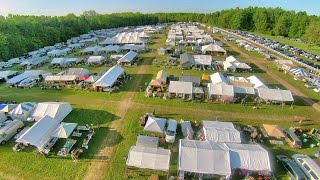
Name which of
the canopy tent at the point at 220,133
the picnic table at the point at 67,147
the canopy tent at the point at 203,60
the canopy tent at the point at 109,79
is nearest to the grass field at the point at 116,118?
the picnic table at the point at 67,147

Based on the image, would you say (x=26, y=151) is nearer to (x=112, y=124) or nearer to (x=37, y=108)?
(x=37, y=108)

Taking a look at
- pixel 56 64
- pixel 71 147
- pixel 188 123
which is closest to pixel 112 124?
pixel 71 147

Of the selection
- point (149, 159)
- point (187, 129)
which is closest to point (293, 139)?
point (187, 129)

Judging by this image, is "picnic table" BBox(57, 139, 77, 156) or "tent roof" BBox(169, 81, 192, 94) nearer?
"picnic table" BBox(57, 139, 77, 156)

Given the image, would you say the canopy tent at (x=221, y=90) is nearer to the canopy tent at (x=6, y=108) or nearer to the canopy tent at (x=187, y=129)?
the canopy tent at (x=187, y=129)

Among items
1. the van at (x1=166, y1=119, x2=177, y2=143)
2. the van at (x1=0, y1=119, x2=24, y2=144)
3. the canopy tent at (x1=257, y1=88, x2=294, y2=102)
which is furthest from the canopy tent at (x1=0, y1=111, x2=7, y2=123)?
the canopy tent at (x1=257, y1=88, x2=294, y2=102)

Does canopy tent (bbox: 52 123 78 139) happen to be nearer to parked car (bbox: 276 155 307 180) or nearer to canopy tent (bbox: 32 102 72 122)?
canopy tent (bbox: 32 102 72 122)

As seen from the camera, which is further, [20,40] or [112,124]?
[20,40]
